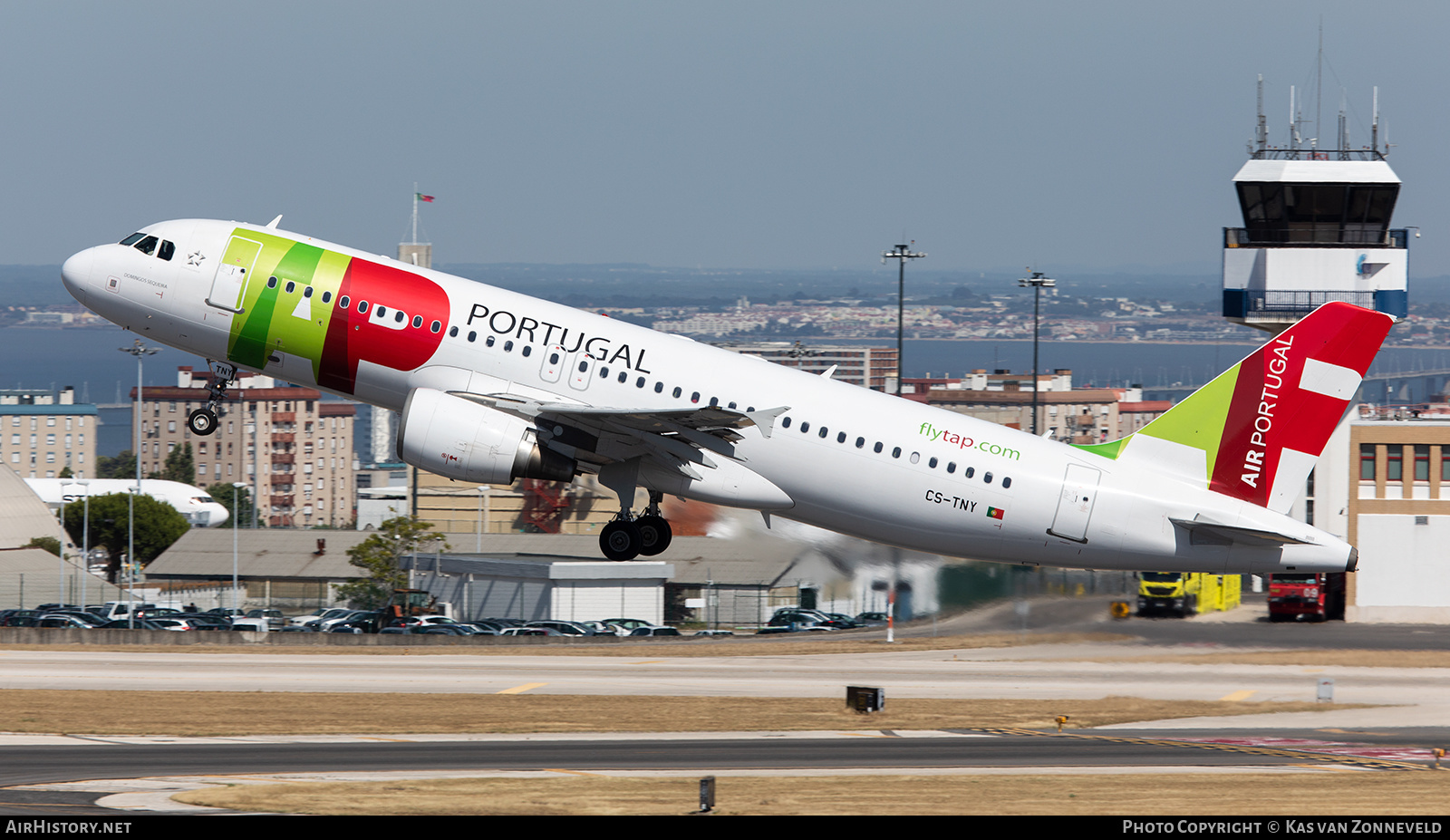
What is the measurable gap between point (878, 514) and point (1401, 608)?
57.1 m

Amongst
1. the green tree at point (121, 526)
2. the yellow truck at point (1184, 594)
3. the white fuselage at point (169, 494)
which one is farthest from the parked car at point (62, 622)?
the white fuselage at point (169, 494)

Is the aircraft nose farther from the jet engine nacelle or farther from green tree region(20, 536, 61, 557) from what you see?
green tree region(20, 536, 61, 557)

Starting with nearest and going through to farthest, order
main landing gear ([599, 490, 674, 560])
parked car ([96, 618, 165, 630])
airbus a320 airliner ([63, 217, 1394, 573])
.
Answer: airbus a320 airliner ([63, 217, 1394, 573])
main landing gear ([599, 490, 674, 560])
parked car ([96, 618, 165, 630])

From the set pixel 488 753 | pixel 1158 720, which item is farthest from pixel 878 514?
pixel 1158 720

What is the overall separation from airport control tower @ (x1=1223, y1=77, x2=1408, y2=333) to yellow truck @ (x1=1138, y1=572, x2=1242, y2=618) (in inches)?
764

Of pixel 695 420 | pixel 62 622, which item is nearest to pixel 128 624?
pixel 62 622

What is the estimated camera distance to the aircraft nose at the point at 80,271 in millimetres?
37750

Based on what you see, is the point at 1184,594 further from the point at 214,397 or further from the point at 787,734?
the point at 214,397

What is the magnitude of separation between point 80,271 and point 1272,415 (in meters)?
29.5

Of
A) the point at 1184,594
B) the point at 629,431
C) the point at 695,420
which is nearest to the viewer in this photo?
the point at 695,420

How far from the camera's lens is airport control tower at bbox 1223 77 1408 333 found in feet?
290

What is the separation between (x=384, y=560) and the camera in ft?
326

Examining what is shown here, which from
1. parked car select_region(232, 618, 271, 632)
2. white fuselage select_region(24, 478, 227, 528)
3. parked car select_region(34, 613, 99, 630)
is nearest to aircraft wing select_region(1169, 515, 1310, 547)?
parked car select_region(232, 618, 271, 632)

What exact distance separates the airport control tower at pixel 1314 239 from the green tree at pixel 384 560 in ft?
170
